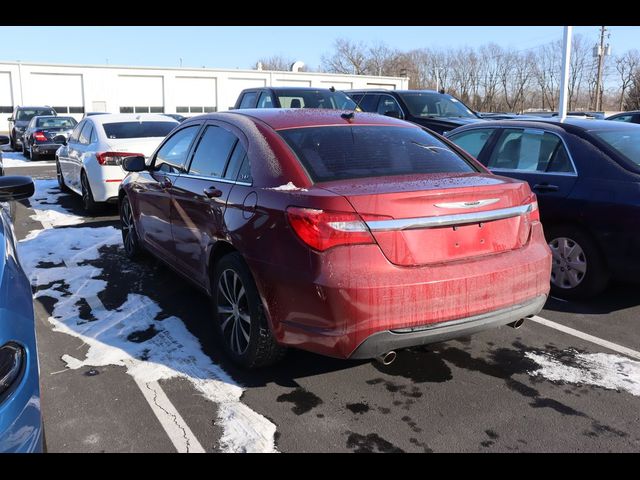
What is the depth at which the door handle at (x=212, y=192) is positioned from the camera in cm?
390

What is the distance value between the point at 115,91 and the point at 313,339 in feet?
132

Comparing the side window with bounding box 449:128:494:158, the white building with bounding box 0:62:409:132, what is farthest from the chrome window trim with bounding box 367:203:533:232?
the white building with bounding box 0:62:409:132

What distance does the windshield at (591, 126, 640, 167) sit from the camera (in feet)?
15.9

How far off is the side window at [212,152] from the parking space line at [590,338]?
111 inches

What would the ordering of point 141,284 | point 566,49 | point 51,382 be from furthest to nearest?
point 566,49 → point 141,284 → point 51,382

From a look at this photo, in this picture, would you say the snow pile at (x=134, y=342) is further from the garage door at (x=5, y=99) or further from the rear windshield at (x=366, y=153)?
the garage door at (x=5, y=99)

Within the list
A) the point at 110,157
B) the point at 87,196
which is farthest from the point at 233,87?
the point at 110,157

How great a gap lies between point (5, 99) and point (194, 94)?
12408mm

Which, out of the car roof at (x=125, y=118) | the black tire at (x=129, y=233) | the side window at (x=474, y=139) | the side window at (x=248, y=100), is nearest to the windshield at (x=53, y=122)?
the side window at (x=248, y=100)

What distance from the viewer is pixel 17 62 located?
35.7 meters

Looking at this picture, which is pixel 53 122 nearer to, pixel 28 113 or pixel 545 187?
pixel 28 113

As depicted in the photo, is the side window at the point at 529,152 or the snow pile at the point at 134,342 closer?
the snow pile at the point at 134,342
